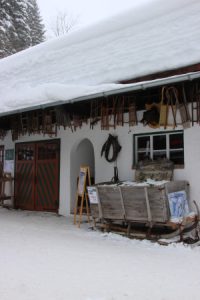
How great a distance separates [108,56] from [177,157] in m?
3.60

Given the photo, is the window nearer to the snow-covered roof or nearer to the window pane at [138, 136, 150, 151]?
the window pane at [138, 136, 150, 151]

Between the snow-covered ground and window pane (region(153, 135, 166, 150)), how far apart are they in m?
2.23

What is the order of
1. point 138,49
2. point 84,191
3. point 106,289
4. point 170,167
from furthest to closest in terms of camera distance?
point 138,49, point 84,191, point 170,167, point 106,289

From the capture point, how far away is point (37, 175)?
35.7 ft

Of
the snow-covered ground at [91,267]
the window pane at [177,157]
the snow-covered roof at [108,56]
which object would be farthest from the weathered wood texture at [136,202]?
the snow-covered roof at [108,56]

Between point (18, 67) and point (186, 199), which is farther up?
point (18, 67)

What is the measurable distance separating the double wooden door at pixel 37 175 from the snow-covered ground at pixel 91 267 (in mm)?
2707

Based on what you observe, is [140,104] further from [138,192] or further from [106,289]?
[106,289]

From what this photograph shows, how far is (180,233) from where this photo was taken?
22.0ft

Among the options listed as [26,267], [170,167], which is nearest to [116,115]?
[170,167]

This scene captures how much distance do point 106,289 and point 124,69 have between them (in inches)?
216

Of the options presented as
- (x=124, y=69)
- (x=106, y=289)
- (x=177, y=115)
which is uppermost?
(x=124, y=69)

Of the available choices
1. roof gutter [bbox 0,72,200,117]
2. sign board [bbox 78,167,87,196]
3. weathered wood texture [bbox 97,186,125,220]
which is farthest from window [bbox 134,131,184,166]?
roof gutter [bbox 0,72,200,117]

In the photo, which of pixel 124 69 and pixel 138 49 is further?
pixel 138 49
